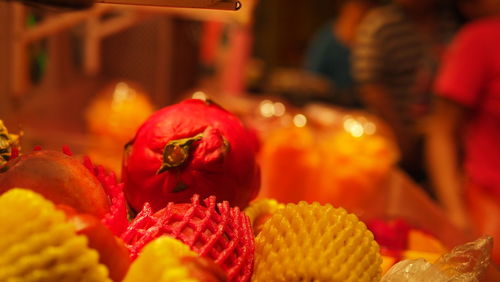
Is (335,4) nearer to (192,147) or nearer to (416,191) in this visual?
(416,191)

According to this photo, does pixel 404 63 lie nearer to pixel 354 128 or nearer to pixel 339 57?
pixel 339 57

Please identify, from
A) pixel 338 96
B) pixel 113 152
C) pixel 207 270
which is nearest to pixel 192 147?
pixel 207 270

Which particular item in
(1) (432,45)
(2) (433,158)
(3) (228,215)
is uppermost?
(3) (228,215)

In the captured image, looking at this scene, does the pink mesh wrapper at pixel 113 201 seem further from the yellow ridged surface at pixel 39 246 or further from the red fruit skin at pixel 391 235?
→ the red fruit skin at pixel 391 235

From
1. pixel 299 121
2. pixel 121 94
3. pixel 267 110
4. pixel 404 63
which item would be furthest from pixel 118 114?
pixel 404 63

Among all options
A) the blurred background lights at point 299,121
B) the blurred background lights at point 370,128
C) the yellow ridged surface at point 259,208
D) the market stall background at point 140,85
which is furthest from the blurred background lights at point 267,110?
the yellow ridged surface at point 259,208
